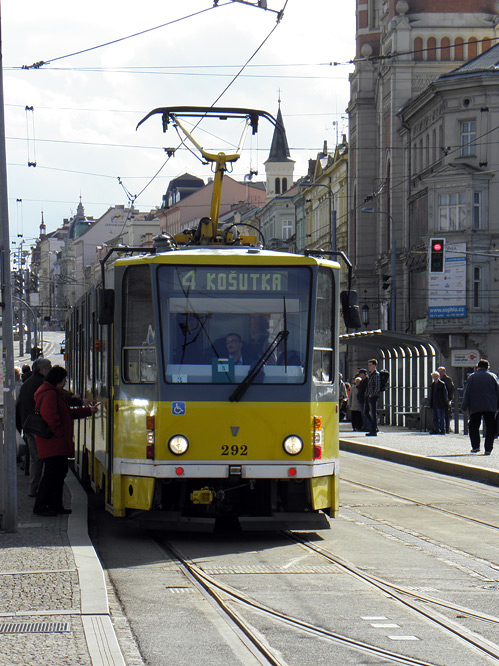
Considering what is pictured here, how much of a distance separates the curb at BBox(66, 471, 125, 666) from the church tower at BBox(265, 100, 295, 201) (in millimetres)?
108638

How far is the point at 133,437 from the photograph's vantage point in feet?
37.5

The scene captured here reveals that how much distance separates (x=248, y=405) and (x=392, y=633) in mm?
4215

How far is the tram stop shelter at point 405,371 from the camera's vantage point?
1181 inches

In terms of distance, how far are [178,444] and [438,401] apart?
18.8 meters

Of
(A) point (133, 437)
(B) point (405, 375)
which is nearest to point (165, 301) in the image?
(A) point (133, 437)

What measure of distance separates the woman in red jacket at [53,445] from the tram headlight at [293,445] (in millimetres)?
2561

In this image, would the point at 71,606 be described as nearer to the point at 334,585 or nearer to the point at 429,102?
the point at 334,585

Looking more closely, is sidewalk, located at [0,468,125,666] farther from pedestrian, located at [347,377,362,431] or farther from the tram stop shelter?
pedestrian, located at [347,377,362,431]

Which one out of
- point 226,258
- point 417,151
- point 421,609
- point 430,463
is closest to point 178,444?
point 226,258

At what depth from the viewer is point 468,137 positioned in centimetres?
5306

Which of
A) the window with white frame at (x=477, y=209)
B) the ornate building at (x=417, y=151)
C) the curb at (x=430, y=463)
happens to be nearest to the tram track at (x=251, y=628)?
the curb at (x=430, y=463)

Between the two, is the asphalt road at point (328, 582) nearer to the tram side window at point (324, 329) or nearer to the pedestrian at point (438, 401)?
the tram side window at point (324, 329)

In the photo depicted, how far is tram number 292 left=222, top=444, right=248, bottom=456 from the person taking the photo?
439 inches

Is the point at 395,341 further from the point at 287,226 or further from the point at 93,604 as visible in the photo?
the point at 287,226
